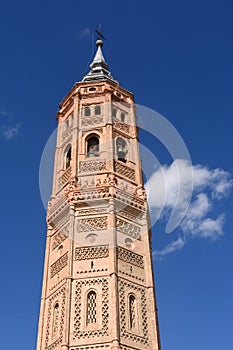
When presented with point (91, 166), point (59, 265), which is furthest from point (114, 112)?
point (59, 265)

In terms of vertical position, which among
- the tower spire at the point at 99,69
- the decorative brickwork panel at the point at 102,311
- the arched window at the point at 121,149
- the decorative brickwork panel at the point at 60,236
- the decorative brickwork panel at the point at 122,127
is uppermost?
the tower spire at the point at 99,69

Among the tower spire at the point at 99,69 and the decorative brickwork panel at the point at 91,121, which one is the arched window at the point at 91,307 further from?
the tower spire at the point at 99,69

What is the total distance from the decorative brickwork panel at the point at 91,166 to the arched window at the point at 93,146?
80cm

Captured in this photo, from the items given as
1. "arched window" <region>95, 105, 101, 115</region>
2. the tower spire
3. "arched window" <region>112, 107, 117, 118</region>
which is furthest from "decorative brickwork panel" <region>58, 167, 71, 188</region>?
the tower spire

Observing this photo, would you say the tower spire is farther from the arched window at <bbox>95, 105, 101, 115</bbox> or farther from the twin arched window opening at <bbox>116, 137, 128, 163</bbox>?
the twin arched window opening at <bbox>116, 137, 128, 163</bbox>

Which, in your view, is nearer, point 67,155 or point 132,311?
point 132,311

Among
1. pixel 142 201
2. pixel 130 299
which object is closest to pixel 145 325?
pixel 130 299

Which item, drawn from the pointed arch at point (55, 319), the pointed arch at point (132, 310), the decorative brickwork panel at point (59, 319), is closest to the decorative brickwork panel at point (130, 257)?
the pointed arch at point (132, 310)

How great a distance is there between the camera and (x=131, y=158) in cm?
2686

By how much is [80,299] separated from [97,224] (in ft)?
12.6

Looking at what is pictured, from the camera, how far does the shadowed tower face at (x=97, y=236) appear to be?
19516 millimetres

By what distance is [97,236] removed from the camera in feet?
72.6

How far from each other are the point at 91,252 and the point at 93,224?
1534mm

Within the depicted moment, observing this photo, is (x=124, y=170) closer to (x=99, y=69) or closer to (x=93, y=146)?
(x=93, y=146)
